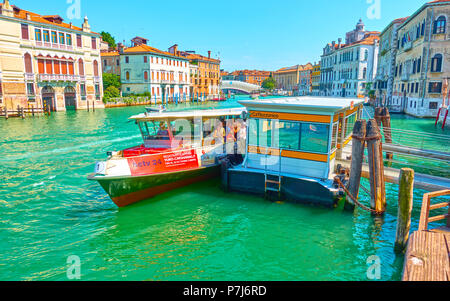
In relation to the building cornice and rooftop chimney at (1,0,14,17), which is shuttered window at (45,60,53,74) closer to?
the building cornice

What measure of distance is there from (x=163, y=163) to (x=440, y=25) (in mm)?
33204

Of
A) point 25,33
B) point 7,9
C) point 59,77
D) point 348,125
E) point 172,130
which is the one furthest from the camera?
point 59,77

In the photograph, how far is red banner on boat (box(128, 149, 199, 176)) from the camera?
32.9ft

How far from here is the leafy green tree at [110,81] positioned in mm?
58875

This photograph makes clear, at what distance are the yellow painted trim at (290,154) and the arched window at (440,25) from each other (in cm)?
3052

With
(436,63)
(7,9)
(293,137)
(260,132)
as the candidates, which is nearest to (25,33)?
(7,9)

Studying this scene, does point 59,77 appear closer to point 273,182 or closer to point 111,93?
point 111,93

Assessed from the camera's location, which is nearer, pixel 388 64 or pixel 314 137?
pixel 314 137

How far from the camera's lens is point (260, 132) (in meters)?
10.2

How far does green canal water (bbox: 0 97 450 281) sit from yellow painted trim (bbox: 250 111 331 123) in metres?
2.64

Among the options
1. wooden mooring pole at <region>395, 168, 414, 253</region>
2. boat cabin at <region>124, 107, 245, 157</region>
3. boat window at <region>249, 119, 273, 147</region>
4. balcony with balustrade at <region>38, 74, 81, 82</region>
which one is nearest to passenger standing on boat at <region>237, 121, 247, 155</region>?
boat cabin at <region>124, 107, 245, 157</region>
